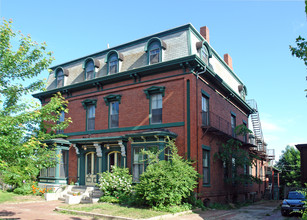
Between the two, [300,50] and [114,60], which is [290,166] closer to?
[114,60]

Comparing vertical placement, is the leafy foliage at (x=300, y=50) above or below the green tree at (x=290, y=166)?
above

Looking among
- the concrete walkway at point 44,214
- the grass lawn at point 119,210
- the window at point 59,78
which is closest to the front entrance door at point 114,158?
the grass lawn at point 119,210

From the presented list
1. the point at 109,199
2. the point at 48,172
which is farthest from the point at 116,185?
the point at 48,172

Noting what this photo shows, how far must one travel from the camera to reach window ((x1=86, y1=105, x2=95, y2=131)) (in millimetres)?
22859

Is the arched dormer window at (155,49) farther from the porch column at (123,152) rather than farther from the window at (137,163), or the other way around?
the window at (137,163)

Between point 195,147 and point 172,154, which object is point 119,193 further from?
point 195,147

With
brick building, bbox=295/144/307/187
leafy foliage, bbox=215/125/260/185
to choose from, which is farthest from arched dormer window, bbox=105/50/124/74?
brick building, bbox=295/144/307/187

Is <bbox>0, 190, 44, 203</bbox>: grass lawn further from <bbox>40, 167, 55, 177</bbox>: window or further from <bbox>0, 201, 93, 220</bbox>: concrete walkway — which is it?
<bbox>40, 167, 55, 177</bbox>: window

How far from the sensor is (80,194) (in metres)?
19.5

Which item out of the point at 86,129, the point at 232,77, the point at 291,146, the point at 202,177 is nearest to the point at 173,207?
the point at 202,177

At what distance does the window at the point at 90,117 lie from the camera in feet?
75.0

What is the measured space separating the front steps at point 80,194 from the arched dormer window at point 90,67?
26.9 feet

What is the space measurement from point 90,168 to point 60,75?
868cm

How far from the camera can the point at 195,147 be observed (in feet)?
59.0
